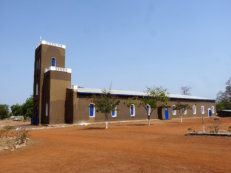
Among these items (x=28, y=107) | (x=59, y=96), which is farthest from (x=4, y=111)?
(x=59, y=96)

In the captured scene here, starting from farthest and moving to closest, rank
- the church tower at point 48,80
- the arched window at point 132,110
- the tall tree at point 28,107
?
the tall tree at point 28,107
the arched window at point 132,110
the church tower at point 48,80

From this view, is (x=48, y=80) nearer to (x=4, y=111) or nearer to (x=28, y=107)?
(x=28, y=107)

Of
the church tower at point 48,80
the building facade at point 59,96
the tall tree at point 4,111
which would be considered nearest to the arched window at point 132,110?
the building facade at point 59,96

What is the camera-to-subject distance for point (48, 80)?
1073 inches

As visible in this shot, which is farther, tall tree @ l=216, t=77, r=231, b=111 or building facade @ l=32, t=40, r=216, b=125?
tall tree @ l=216, t=77, r=231, b=111

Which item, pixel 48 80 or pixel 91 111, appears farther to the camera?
pixel 91 111

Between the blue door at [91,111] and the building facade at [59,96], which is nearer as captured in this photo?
the building facade at [59,96]

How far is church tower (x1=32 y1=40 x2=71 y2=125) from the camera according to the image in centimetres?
2680

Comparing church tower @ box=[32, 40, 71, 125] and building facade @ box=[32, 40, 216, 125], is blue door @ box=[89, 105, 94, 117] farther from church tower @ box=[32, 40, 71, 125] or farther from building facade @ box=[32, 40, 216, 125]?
church tower @ box=[32, 40, 71, 125]

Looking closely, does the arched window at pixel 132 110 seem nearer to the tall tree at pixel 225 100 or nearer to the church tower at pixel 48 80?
the church tower at pixel 48 80

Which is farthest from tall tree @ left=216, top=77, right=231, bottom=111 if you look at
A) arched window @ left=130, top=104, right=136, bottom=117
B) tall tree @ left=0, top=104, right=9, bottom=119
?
tall tree @ left=0, top=104, right=9, bottom=119

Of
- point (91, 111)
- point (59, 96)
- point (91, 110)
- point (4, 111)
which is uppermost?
point (59, 96)

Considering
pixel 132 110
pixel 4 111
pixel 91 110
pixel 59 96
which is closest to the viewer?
pixel 59 96

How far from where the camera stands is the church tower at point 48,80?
26.8m
